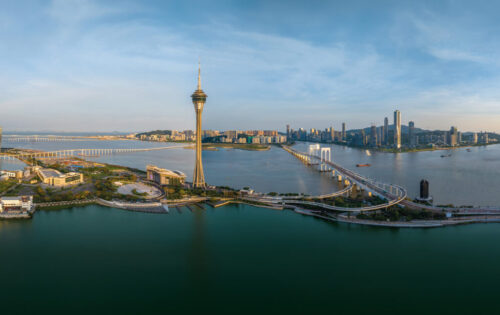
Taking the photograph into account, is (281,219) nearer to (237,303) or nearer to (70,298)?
(237,303)

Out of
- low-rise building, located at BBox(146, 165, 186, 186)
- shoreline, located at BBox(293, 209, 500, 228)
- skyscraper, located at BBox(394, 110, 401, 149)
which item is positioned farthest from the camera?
skyscraper, located at BBox(394, 110, 401, 149)

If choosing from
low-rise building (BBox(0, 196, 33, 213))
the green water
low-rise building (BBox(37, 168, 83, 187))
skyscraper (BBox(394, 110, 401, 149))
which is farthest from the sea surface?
skyscraper (BBox(394, 110, 401, 149))

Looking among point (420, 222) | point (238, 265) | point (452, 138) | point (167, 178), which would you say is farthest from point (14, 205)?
point (452, 138)

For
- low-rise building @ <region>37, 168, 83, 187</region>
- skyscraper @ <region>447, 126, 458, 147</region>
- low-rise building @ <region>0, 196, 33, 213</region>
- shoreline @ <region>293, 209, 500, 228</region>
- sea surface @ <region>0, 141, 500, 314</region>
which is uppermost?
skyscraper @ <region>447, 126, 458, 147</region>

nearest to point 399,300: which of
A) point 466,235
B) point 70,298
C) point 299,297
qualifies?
point 299,297

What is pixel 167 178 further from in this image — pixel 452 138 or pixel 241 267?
pixel 452 138

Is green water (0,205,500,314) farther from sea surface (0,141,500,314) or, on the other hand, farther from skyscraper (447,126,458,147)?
skyscraper (447,126,458,147)

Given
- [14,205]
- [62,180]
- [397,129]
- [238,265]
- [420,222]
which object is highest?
[397,129]

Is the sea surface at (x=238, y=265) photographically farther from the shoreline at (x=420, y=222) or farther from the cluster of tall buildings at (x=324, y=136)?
the cluster of tall buildings at (x=324, y=136)
